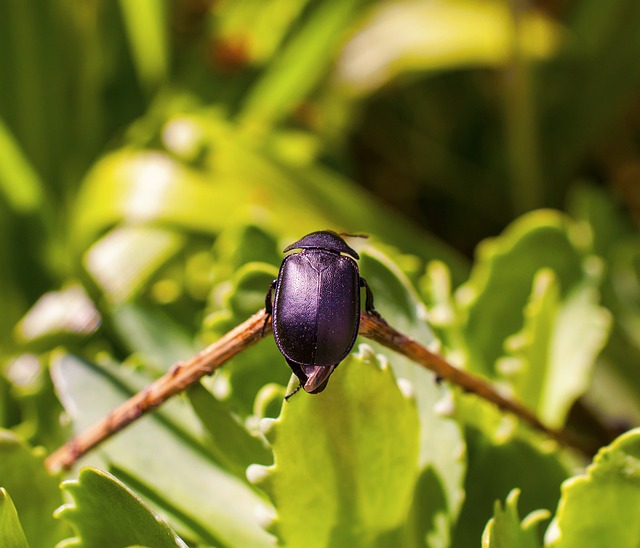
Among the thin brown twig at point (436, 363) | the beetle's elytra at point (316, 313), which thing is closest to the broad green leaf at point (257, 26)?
the thin brown twig at point (436, 363)

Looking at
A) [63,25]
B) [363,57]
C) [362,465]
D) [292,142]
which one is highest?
[63,25]

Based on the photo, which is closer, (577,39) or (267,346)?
(267,346)

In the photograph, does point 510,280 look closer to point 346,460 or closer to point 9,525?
point 346,460

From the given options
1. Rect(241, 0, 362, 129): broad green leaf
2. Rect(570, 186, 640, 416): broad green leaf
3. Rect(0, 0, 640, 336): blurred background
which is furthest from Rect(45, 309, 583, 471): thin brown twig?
Rect(241, 0, 362, 129): broad green leaf

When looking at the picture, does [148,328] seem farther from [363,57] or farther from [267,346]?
[363,57]

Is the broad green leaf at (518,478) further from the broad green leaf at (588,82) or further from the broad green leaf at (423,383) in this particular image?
the broad green leaf at (588,82)

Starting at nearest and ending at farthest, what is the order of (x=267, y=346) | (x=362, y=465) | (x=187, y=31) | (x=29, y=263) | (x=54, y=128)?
(x=362, y=465) → (x=267, y=346) → (x=29, y=263) → (x=54, y=128) → (x=187, y=31)

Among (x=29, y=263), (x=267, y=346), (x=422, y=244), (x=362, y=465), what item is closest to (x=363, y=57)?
(x=422, y=244)
